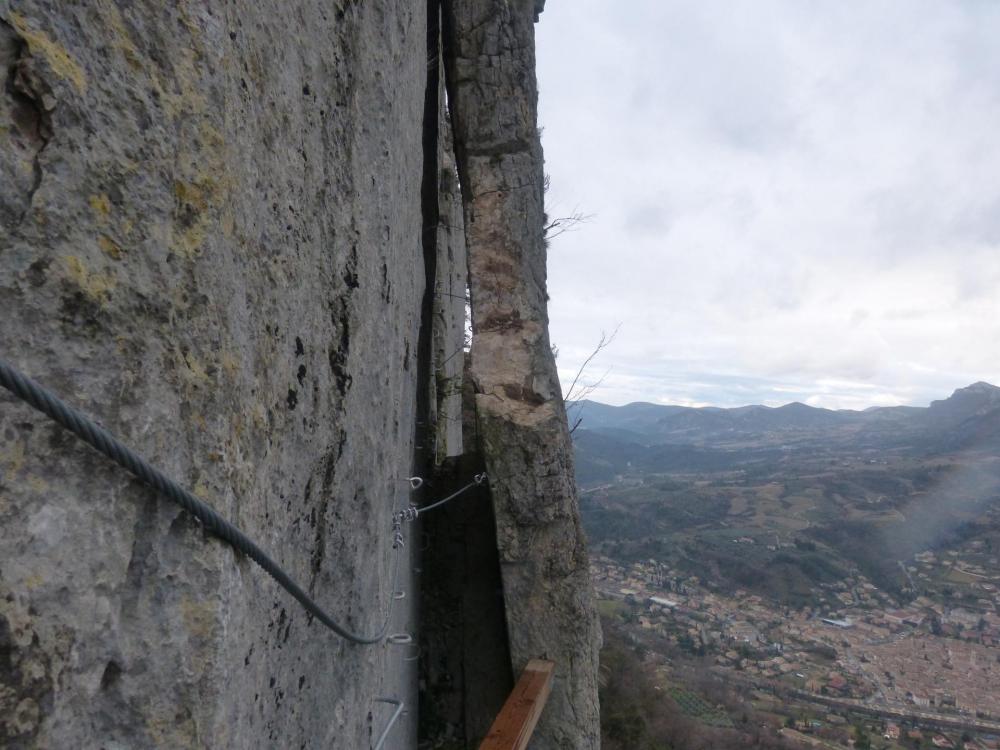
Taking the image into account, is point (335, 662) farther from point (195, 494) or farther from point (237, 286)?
point (237, 286)

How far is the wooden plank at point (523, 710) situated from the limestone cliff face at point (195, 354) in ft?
3.78

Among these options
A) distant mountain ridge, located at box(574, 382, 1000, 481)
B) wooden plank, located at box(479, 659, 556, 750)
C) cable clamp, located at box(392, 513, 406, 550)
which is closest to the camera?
cable clamp, located at box(392, 513, 406, 550)

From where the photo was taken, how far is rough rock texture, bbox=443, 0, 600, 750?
4.54 meters

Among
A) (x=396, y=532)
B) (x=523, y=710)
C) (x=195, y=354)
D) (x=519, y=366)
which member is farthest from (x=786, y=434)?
(x=195, y=354)

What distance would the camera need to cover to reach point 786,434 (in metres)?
153

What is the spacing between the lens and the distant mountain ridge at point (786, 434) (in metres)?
97.0

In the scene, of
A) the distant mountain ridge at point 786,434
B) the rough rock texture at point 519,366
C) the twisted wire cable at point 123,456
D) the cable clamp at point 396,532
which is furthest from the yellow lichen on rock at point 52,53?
the distant mountain ridge at point 786,434

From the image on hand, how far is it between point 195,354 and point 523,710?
338 centimetres

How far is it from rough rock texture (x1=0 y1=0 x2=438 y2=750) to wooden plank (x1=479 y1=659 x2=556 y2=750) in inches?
66.0

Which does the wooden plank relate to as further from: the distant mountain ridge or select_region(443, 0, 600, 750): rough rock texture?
the distant mountain ridge

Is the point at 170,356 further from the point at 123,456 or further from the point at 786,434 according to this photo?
the point at 786,434

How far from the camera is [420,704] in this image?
201 inches

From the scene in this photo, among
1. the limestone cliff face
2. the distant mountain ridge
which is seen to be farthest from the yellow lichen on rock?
the distant mountain ridge

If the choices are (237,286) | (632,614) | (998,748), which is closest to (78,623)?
(237,286)
